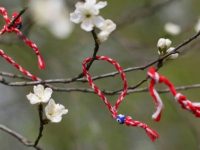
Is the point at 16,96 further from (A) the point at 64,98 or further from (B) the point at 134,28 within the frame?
(B) the point at 134,28

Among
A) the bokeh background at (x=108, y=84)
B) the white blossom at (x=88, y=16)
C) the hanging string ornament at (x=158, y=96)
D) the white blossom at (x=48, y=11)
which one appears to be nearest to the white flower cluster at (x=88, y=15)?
the white blossom at (x=88, y=16)

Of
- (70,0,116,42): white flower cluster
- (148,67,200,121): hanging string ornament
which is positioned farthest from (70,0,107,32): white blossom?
(148,67,200,121): hanging string ornament

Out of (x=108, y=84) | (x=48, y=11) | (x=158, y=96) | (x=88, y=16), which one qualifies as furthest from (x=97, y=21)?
(x=108, y=84)

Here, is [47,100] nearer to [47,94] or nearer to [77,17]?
[47,94]

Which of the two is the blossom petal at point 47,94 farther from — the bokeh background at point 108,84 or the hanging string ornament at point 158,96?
the bokeh background at point 108,84

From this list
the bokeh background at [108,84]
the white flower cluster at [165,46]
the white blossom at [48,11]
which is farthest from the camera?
the bokeh background at [108,84]

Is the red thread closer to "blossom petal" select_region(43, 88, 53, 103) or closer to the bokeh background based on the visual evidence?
"blossom petal" select_region(43, 88, 53, 103)

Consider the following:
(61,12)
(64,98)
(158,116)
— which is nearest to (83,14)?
(158,116)
